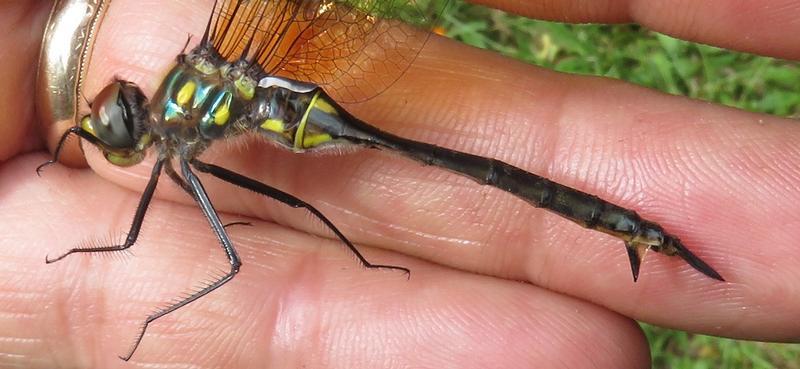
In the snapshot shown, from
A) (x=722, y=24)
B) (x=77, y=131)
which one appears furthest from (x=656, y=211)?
(x=77, y=131)

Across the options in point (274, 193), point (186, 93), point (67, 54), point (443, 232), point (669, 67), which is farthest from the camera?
point (669, 67)

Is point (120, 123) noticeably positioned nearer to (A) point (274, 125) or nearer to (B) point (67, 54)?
(A) point (274, 125)

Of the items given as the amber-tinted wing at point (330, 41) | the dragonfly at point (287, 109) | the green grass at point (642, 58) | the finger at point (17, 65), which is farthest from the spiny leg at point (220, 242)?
the green grass at point (642, 58)

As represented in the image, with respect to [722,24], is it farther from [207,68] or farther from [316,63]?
[207,68]

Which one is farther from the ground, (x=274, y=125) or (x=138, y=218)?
(x=274, y=125)

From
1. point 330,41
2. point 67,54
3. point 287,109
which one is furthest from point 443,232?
point 67,54

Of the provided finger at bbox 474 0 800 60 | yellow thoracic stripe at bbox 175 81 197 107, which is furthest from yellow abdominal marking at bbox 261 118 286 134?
finger at bbox 474 0 800 60

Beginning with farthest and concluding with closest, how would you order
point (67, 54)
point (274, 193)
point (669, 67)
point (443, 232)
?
point (669, 67)
point (67, 54)
point (443, 232)
point (274, 193)

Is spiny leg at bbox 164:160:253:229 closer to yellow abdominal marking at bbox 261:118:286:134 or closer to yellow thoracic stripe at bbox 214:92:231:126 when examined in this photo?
yellow thoracic stripe at bbox 214:92:231:126
